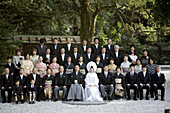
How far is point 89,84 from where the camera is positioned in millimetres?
8891

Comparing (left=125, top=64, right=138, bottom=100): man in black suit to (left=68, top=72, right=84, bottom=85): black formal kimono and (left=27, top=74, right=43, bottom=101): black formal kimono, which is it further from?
(left=27, top=74, right=43, bottom=101): black formal kimono

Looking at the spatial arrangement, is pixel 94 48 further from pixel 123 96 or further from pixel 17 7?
pixel 17 7

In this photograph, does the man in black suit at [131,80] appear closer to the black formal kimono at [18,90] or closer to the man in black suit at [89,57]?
the man in black suit at [89,57]

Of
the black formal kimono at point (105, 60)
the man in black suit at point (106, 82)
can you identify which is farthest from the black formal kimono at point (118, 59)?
the man in black suit at point (106, 82)

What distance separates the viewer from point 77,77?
8914 millimetres

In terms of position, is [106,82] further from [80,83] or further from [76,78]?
[76,78]

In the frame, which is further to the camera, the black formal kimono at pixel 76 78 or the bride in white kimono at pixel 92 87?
the black formal kimono at pixel 76 78

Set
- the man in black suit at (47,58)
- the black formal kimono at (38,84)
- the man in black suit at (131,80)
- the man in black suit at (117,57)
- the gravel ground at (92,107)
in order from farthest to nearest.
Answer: the man in black suit at (117,57) → the man in black suit at (47,58) → the man in black suit at (131,80) → the black formal kimono at (38,84) → the gravel ground at (92,107)

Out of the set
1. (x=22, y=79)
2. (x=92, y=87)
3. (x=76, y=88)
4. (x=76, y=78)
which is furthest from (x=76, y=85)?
(x=22, y=79)

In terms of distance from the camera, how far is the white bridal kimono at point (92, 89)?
871cm

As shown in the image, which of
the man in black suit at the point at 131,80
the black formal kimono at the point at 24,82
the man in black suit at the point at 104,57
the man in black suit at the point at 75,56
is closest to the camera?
the black formal kimono at the point at 24,82

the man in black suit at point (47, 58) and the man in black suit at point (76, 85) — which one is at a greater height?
the man in black suit at point (47, 58)

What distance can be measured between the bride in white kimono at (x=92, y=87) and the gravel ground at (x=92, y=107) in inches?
23.2

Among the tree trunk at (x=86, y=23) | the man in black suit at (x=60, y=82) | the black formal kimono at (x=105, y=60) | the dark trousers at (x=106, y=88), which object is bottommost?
the dark trousers at (x=106, y=88)
